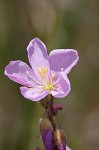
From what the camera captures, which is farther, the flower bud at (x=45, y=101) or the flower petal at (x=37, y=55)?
the flower petal at (x=37, y=55)

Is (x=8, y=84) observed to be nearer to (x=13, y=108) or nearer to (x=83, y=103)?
(x=13, y=108)

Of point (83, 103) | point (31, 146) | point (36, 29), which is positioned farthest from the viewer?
point (83, 103)

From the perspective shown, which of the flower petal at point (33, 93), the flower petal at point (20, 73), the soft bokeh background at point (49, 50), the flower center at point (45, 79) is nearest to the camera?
the flower petal at point (33, 93)

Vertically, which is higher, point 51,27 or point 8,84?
point 51,27

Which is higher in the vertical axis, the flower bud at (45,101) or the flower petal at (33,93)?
the flower petal at (33,93)

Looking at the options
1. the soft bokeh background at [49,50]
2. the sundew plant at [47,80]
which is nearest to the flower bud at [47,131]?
the sundew plant at [47,80]

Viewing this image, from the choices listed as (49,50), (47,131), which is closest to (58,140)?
(47,131)

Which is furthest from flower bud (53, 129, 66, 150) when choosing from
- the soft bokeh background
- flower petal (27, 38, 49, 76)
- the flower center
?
the soft bokeh background

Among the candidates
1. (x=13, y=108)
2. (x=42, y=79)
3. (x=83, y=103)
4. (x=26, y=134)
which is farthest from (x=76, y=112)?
(x=42, y=79)

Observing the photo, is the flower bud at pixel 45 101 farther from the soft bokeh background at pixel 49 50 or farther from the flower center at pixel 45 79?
the soft bokeh background at pixel 49 50
